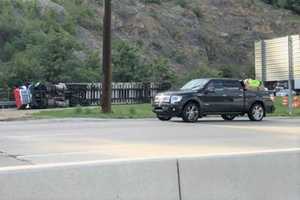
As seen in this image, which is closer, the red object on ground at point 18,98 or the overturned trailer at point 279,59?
the overturned trailer at point 279,59

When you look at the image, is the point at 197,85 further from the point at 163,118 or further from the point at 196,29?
the point at 196,29

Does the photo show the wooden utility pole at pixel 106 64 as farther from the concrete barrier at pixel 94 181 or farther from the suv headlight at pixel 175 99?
the concrete barrier at pixel 94 181

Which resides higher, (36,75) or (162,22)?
(162,22)

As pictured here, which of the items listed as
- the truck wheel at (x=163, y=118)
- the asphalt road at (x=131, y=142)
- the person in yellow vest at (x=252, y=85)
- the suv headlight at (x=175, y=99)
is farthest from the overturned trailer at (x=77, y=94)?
the asphalt road at (x=131, y=142)

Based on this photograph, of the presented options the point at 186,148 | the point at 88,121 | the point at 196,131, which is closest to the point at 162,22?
the point at 88,121

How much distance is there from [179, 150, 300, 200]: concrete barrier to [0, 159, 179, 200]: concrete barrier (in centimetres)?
20

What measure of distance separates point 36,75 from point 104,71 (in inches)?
452

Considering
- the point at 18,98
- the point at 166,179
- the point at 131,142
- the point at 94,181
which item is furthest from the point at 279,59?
the point at 94,181

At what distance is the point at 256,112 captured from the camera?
25.6 metres

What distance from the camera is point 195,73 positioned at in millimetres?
51156

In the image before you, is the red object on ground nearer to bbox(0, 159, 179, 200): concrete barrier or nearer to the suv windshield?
the suv windshield

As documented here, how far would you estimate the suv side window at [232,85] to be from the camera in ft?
81.8

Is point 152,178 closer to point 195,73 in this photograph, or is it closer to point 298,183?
point 298,183

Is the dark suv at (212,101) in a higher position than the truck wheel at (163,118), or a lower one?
higher
